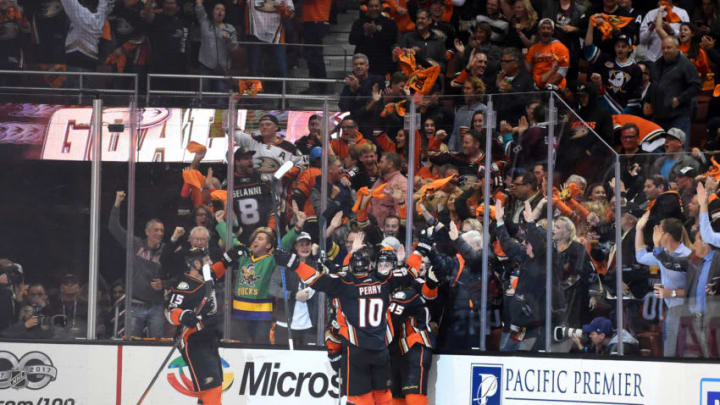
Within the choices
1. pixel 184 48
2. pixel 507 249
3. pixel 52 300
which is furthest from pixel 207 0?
pixel 507 249

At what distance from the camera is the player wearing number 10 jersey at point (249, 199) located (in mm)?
8180

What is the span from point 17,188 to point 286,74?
3.12m

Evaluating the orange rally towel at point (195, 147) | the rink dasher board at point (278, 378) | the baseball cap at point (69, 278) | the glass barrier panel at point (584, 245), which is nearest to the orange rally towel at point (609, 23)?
the glass barrier panel at point (584, 245)

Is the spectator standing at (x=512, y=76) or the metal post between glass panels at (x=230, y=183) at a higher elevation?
the spectator standing at (x=512, y=76)

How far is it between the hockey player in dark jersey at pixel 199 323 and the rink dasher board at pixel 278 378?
75 mm

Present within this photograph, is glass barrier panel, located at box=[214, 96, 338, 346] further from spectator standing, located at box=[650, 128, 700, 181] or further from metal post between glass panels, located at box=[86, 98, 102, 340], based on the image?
spectator standing, located at box=[650, 128, 700, 181]

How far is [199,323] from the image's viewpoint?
8094 millimetres

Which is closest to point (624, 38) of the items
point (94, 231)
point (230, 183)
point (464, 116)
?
→ point (464, 116)

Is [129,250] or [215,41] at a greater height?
[215,41]

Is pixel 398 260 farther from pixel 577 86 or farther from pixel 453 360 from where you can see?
pixel 577 86

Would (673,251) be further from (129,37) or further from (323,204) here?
(129,37)

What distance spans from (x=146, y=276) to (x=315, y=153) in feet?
4.85

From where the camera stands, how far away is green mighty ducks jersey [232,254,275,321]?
8.10 m

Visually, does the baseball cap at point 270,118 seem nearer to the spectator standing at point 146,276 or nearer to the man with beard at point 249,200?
the man with beard at point 249,200
